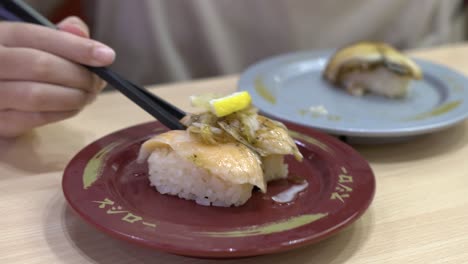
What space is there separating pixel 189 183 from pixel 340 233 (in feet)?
0.77

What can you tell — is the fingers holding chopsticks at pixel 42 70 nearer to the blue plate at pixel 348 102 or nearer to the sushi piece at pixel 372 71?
the blue plate at pixel 348 102

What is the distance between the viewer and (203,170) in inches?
32.2

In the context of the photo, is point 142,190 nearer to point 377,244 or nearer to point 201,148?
point 201,148

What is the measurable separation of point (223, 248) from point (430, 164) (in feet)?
1.82

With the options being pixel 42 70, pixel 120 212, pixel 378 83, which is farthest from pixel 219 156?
pixel 378 83

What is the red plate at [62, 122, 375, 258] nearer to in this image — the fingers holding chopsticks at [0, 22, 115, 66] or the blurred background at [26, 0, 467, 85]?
the fingers holding chopsticks at [0, 22, 115, 66]

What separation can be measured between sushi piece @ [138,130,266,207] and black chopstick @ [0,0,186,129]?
0.09 metres

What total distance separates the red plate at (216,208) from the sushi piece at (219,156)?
0.06ft

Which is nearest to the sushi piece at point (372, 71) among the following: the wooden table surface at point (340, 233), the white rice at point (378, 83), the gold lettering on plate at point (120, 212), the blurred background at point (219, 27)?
the white rice at point (378, 83)

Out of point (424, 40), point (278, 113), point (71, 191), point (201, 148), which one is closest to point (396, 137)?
point (278, 113)

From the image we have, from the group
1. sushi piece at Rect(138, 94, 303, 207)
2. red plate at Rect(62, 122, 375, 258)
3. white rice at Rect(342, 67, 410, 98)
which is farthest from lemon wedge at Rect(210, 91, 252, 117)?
white rice at Rect(342, 67, 410, 98)

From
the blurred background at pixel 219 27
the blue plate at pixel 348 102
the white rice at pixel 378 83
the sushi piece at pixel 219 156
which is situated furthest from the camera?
the blurred background at pixel 219 27

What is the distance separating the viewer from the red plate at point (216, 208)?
0.69m

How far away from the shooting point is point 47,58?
1.01 meters
